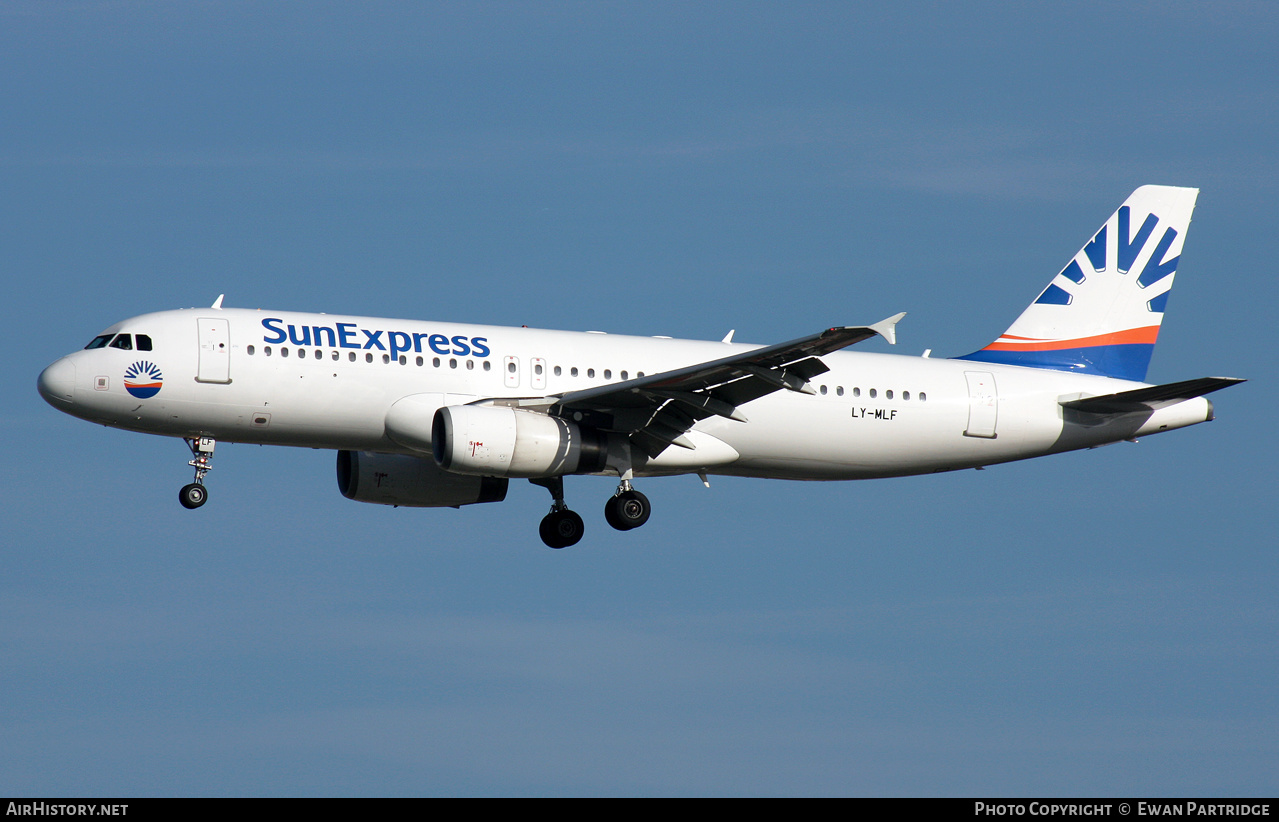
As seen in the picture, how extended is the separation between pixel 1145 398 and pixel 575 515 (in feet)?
44.6

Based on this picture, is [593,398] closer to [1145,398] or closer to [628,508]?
[628,508]

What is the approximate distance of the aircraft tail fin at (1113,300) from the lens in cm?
4088

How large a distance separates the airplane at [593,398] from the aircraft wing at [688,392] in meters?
0.05

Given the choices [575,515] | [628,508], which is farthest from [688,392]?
[575,515]

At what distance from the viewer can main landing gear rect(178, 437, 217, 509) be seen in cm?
3438

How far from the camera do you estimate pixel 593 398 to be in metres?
34.0

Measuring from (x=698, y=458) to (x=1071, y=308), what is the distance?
11816 millimetres

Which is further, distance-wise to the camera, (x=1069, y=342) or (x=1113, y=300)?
(x=1113, y=300)

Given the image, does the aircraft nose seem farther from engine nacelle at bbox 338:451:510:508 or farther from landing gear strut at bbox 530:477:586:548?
landing gear strut at bbox 530:477:586:548

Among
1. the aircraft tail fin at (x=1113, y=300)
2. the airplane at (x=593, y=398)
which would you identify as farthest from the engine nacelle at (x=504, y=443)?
the aircraft tail fin at (x=1113, y=300)

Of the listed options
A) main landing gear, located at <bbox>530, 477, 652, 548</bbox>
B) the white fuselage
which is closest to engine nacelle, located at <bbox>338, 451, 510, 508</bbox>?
main landing gear, located at <bbox>530, 477, 652, 548</bbox>

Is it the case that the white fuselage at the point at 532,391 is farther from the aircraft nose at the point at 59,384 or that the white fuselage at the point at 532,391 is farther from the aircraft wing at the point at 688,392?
the aircraft wing at the point at 688,392

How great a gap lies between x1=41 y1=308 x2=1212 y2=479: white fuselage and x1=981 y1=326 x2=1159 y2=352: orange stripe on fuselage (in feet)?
3.64
